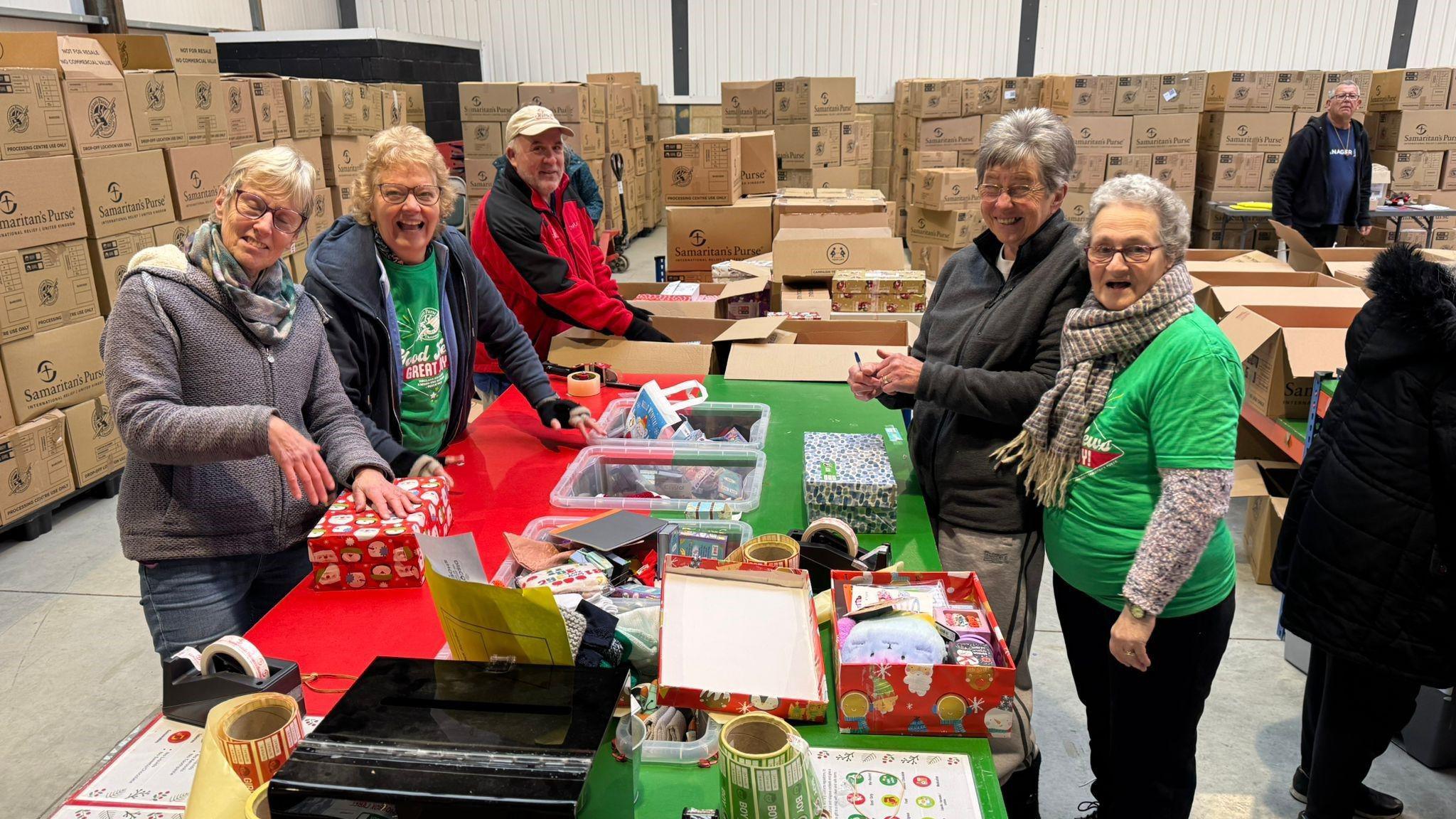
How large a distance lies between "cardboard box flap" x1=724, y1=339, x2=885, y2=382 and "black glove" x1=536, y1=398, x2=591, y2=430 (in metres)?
0.70

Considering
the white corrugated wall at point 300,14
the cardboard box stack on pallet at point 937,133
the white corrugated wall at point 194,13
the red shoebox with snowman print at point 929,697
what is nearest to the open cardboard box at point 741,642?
the red shoebox with snowman print at point 929,697

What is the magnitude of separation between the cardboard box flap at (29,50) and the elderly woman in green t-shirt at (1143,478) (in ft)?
14.1

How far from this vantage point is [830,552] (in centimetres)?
173

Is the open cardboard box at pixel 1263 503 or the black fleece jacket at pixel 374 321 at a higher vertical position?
the black fleece jacket at pixel 374 321

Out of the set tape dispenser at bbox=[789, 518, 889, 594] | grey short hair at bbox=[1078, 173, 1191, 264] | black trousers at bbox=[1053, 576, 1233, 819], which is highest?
grey short hair at bbox=[1078, 173, 1191, 264]

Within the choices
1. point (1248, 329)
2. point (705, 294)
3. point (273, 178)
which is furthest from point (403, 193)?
point (1248, 329)

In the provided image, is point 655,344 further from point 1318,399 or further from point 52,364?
point 52,364

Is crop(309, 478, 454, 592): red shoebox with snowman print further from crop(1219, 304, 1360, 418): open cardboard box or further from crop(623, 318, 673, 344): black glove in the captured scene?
crop(1219, 304, 1360, 418): open cardboard box

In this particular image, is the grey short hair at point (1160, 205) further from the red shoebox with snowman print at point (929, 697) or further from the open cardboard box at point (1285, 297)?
the open cardboard box at point (1285, 297)

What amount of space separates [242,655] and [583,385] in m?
1.64

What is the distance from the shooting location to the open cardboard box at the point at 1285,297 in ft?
11.8

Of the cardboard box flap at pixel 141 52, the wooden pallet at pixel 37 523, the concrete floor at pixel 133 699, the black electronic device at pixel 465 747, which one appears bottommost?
the concrete floor at pixel 133 699

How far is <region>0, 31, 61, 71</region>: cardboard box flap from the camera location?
156 inches

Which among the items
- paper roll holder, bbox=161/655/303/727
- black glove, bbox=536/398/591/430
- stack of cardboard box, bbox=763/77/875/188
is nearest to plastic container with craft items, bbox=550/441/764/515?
black glove, bbox=536/398/591/430
